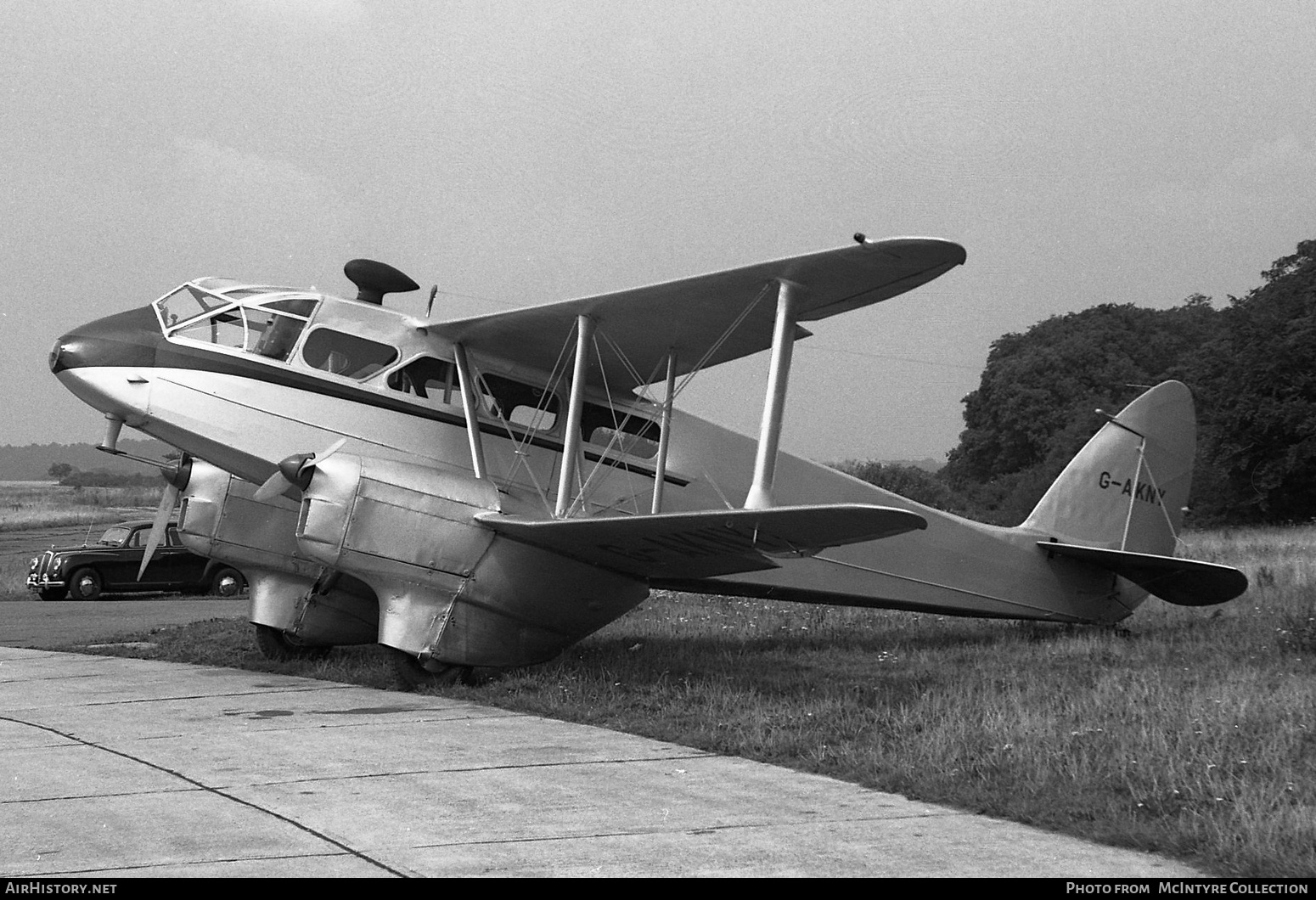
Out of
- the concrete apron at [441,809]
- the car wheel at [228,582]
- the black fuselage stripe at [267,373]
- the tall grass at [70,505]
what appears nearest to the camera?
the concrete apron at [441,809]

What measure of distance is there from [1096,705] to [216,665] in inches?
350

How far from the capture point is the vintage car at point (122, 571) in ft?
84.6

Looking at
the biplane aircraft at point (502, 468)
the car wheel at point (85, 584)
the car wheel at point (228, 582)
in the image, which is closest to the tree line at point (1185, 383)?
the biplane aircraft at point (502, 468)

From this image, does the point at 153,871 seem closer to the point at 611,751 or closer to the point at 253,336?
the point at 611,751

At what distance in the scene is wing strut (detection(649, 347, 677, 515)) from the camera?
39.2ft

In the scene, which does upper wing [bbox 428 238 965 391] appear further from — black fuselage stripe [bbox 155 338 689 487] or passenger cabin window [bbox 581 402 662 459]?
black fuselage stripe [bbox 155 338 689 487]

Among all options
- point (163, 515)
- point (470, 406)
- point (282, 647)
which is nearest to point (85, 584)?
point (163, 515)

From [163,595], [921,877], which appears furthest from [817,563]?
[163,595]

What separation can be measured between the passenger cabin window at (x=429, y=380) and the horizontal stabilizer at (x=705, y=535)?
5.29 feet

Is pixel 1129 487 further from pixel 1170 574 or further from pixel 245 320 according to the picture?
pixel 245 320

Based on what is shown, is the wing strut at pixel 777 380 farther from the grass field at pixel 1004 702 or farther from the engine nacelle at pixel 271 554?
the engine nacelle at pixel 271 554

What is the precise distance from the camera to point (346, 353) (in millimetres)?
11875

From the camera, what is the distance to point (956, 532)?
14.5 m

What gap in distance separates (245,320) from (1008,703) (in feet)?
24.9
